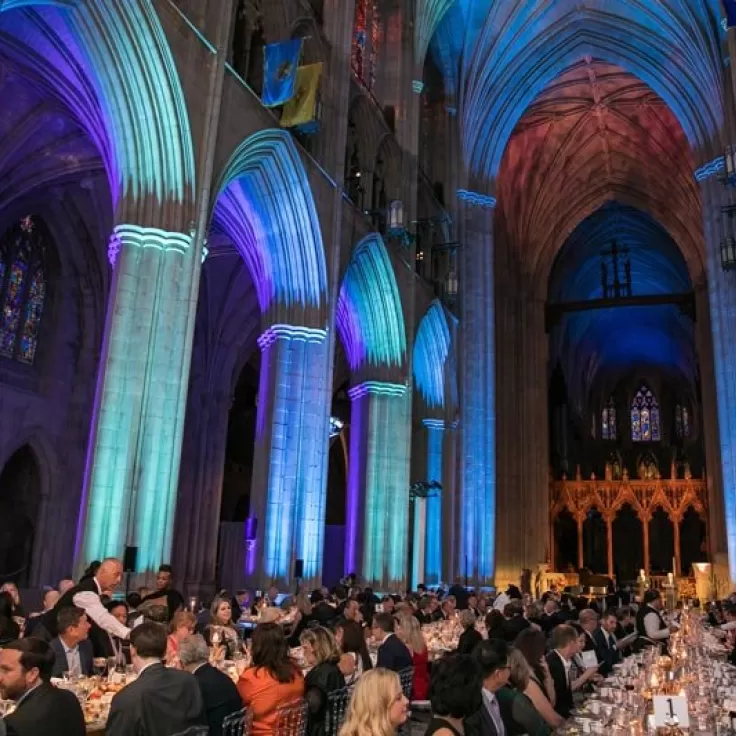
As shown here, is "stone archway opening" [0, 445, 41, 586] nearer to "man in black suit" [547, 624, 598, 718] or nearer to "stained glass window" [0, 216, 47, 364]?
"stained glass window" [0, 216, 47, 364]

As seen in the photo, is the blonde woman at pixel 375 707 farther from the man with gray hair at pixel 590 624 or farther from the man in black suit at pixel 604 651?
the man in black suit at pixel 604 651

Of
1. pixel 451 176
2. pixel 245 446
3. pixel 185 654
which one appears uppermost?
pixel 451 176

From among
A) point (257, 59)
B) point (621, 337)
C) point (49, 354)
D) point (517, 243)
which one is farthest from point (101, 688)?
point (621, 337)

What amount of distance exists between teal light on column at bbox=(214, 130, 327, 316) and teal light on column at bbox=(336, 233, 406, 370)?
10.6ft

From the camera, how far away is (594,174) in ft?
110

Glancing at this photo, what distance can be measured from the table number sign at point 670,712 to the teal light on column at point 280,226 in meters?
11.8

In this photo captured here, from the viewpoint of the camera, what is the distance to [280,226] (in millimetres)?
14969

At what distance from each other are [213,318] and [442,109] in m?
9.66

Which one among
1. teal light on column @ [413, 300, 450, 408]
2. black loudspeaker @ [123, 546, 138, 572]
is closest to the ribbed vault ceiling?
teal light on column @ [413, 300, 450, 408]

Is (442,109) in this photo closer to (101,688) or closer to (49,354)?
(49,354)

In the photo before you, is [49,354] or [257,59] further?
[49,354]

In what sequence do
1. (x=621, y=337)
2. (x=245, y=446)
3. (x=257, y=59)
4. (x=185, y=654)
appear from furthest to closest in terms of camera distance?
(x=621, y=337), (x=245, y=446), (x=257, y=59), (x=185, y=654)

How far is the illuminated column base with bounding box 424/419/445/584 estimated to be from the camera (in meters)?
21.6

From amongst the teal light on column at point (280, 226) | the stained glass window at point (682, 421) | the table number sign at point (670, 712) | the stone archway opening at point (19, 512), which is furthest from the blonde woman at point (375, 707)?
the stained glass window at point (682, 421)
